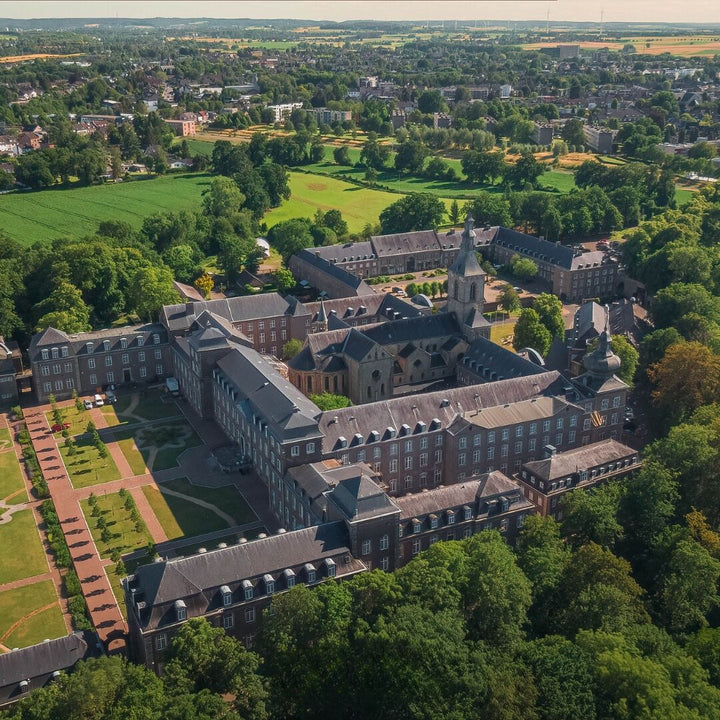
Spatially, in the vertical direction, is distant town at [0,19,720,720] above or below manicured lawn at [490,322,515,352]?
above

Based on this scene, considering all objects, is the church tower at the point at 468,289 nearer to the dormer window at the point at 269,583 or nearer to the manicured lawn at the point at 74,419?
the manicured lawn at the point at 74,419

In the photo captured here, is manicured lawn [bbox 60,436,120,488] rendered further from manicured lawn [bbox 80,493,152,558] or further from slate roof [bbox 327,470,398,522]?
slate roof [bbox 327,470,398,522]

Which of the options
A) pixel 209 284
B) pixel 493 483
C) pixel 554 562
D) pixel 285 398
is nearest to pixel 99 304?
pixel 209 284

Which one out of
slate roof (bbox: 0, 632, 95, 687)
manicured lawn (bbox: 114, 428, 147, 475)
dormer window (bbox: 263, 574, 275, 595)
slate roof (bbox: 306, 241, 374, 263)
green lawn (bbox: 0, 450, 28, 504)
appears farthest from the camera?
slate roof (bbox: 306, 241, 374, 263)

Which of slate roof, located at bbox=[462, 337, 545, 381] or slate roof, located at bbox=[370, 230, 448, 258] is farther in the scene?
slate roof, located at bbox=[370, 230, 448, 258]

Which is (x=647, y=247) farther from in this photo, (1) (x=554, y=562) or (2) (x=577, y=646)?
(2) (x=577, y=646)

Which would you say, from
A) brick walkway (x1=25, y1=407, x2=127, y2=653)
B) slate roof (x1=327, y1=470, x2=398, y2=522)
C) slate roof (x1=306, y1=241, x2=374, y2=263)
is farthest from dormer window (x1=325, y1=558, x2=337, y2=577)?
slate roof (x1=306, y1=241, x2=374, y2=263)
